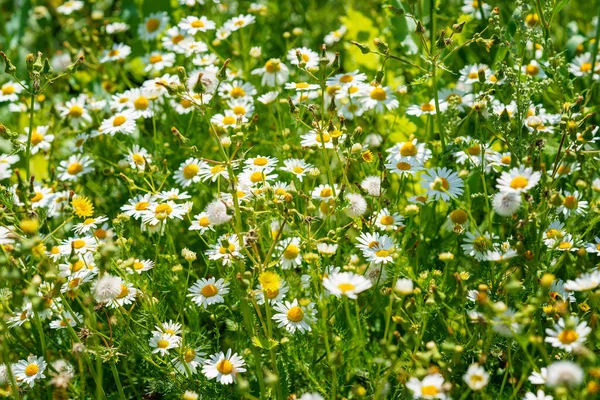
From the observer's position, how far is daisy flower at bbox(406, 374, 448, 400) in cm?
165

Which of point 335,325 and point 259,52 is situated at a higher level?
point 259,52

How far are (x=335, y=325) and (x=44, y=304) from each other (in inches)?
35.6

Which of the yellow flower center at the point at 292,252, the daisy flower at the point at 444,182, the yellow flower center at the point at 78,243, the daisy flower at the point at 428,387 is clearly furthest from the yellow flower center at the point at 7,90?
the daisy flower at the point at 428,387

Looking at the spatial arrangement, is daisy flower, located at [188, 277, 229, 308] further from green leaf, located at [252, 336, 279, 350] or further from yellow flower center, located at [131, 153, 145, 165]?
yellow flower center, located at [131, 153, 145, 165]

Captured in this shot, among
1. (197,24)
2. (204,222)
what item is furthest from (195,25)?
(204,222)

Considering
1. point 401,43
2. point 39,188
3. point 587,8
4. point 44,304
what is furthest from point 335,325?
point 587,8

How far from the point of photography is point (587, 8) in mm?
3867

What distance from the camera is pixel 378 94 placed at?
2803mm

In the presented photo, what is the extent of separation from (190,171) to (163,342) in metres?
0.79

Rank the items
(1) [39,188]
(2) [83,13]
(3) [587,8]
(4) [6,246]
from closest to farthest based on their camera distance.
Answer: (4) [6,246] < (1) [39,188] < (3) [587,8] < (2) [83,13]

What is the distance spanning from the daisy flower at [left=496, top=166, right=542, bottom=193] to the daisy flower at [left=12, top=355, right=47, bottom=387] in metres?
1.46

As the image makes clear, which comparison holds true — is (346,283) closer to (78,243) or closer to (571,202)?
(571,202)

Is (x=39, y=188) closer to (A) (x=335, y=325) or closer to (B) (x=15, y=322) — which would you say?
(B) (x=15, y=322)

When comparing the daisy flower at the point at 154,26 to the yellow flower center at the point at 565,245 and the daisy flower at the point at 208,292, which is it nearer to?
the daisy flower at the point at 208,292
